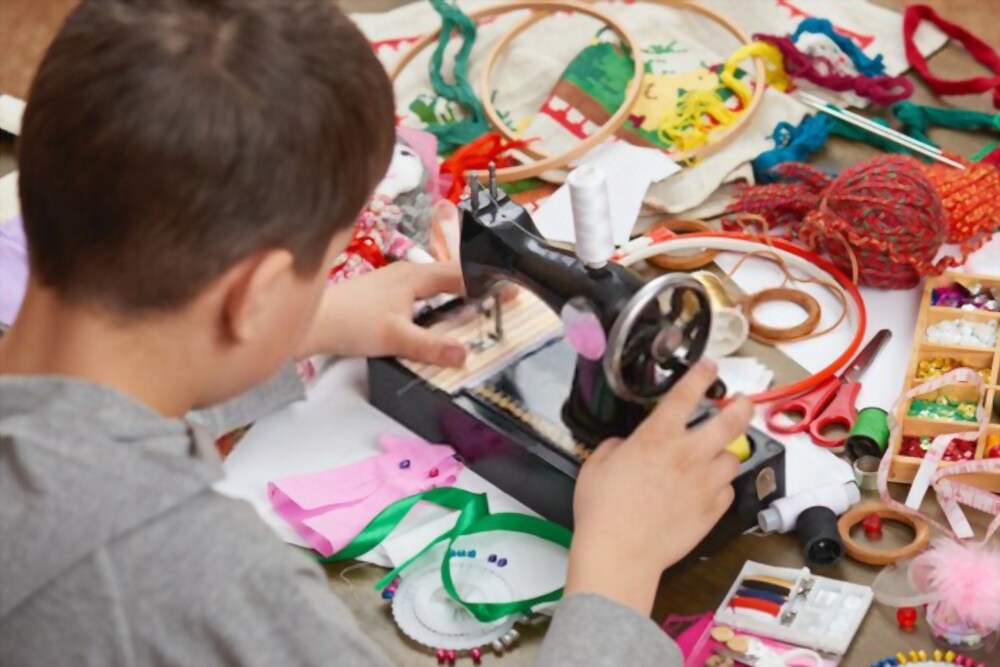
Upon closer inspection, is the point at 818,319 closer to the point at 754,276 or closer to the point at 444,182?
the point at 754,276

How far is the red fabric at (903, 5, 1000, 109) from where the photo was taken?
166cm

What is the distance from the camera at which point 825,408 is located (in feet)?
4.15

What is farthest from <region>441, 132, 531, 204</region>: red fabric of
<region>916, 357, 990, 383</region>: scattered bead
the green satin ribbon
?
<region>916, 357, 990, 383</region>: scattered bead

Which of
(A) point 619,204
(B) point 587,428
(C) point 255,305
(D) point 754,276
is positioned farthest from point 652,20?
(C) point 255,305

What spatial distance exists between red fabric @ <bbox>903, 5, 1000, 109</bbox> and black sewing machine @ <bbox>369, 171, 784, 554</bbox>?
29.2 inches

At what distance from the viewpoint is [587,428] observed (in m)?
1.13

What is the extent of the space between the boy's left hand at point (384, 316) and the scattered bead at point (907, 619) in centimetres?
45

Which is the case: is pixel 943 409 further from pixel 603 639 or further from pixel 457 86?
pixel 457 86

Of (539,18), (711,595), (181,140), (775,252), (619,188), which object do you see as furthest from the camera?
(539,18)

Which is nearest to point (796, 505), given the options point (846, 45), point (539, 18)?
point (846, 45)

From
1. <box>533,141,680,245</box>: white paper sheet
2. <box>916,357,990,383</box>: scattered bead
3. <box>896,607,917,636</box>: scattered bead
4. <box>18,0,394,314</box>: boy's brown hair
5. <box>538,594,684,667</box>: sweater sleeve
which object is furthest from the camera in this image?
<box>533,141,680,245</box>: white paper sheet

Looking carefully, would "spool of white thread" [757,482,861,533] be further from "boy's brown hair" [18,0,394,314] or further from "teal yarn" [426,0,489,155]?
"teal yarn" [426,0,489,155]

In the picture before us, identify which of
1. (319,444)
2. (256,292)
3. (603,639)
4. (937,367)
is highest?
(256,292)

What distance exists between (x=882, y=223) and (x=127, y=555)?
0.88 metres
